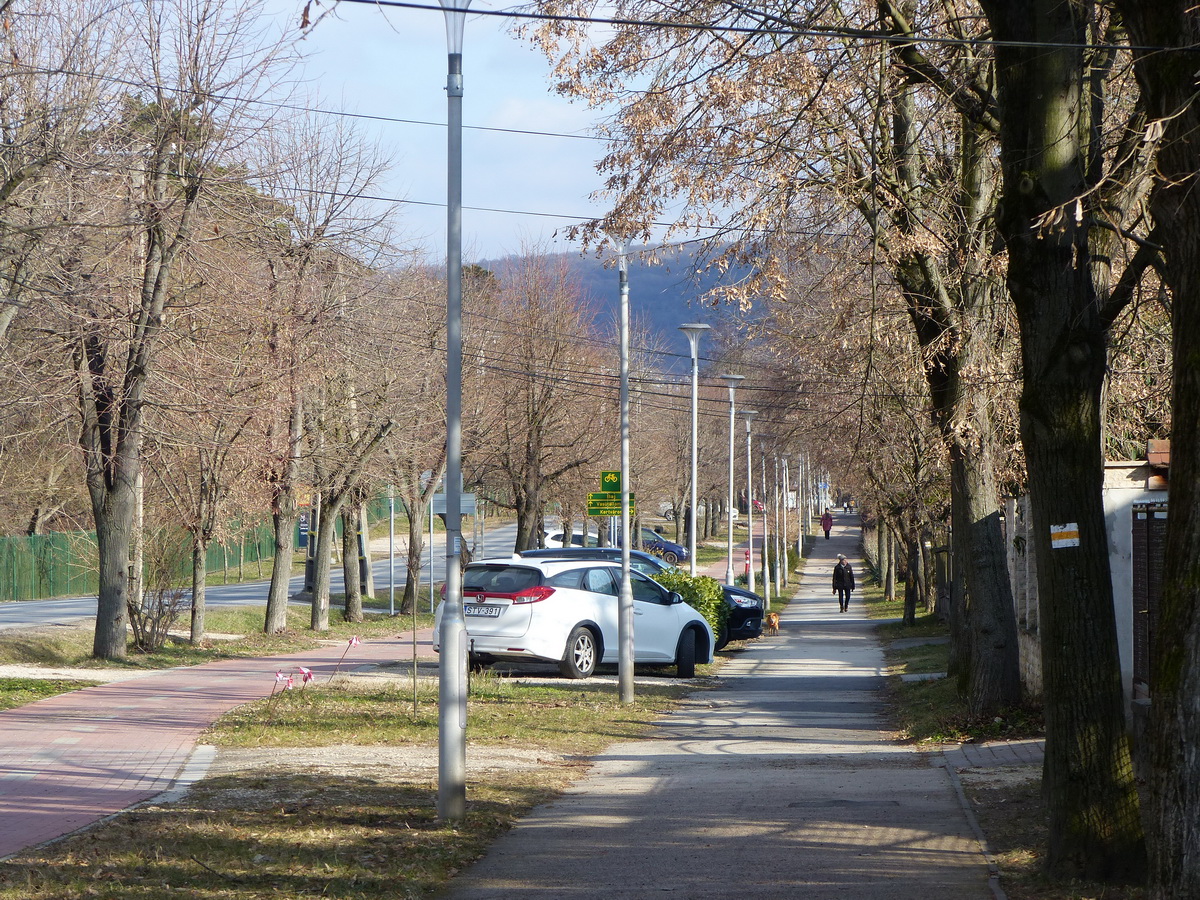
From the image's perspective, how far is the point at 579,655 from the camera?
17703 mm

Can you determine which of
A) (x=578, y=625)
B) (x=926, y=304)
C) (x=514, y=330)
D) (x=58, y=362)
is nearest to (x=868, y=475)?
(x=578, y=625)

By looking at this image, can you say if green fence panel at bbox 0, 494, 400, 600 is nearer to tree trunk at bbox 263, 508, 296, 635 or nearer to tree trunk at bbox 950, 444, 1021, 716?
tree trunk at bbox 263, 508, 296, 635

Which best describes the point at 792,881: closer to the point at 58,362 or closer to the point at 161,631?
the point at 58,362

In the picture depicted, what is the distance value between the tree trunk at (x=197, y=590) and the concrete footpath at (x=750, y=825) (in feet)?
41.3

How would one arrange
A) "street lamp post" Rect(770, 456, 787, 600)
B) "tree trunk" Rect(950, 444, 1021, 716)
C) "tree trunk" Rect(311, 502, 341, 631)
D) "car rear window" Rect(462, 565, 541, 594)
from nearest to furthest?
"tree trunk" Rect(950, 444, 1021, 716) → "car rear window" Rect(462, 565, 541, 594) → "tree trunk" Rect(311, 502, 341, 631) → "street lamp post" Rect(770, 456, 787, 600)

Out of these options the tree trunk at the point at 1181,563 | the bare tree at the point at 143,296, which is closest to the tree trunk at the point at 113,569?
the bare tree at the point at 143,296

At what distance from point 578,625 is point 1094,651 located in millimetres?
11213

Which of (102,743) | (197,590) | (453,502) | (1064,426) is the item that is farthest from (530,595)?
(1064,426)

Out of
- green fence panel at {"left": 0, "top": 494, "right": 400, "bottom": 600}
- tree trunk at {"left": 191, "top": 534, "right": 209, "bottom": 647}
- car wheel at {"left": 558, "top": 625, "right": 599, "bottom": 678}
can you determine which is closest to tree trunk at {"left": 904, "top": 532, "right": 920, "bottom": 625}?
green fence panel at {"left": 0, "top": 494, "right": 400, "bottom": 600}

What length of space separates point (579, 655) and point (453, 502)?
933cm

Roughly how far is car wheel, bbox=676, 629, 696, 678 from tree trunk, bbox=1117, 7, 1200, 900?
563 inches

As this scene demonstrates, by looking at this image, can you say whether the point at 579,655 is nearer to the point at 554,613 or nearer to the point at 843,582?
the point at 554,613

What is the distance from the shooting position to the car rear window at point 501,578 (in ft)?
56.4

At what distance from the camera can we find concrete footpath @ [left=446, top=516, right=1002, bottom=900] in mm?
6734
